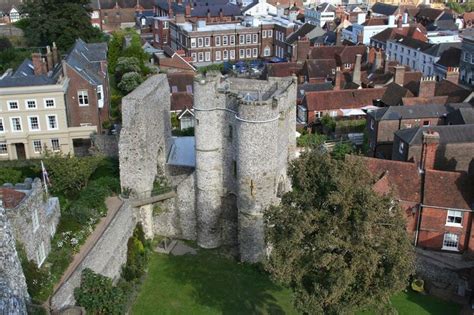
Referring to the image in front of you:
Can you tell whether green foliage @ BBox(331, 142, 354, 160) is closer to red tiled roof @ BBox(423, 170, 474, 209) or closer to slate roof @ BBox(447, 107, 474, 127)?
slate roof @ BBox(447, 107, 474, 127)

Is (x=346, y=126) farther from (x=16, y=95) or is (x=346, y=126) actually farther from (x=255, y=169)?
(x=16, y=95)

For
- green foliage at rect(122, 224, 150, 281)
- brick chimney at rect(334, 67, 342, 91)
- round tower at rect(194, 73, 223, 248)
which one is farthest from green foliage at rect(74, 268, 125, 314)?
brick chimney at rect(334, 67, 342, 91)

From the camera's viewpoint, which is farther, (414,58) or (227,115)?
(414,58)

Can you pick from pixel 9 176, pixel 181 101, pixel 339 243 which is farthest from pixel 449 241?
pixel 181 101

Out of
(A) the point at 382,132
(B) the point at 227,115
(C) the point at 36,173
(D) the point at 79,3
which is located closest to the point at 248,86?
(B) the point at 227,115

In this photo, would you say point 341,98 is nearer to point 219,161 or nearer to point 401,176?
point 401,176
